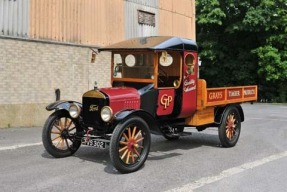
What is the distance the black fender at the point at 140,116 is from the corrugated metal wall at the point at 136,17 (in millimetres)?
9852

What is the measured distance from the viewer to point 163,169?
22.5 feet

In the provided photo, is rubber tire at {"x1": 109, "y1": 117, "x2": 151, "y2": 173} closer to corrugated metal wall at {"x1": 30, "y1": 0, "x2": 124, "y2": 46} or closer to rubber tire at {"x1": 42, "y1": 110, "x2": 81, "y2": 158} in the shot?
rubber tire at {"x1": 42, "y1": 110, "x2": 81, "y2": 158}

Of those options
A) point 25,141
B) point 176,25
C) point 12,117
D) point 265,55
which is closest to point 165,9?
point 176,25

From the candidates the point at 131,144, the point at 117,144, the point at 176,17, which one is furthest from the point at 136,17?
the point at 117,144

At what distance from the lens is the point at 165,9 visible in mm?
18578

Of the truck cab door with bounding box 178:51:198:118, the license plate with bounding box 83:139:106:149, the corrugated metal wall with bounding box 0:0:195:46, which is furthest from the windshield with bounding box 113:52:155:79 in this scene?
the corrugated metal wall with bounding box 0:0:195:46

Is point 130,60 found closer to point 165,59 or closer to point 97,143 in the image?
point 165,59

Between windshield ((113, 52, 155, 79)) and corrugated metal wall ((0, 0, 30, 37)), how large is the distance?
529 cm

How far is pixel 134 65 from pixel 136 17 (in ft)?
30.7

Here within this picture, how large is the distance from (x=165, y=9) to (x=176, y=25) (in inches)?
45.6

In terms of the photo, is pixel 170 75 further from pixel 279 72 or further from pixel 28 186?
pixel 279 72

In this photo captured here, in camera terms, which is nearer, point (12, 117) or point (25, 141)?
point (25, 141)

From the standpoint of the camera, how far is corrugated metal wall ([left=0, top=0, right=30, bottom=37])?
12.2 meters

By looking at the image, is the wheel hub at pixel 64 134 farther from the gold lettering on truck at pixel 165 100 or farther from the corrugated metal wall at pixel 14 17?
the corrugated metal wall at pixel 14 17
